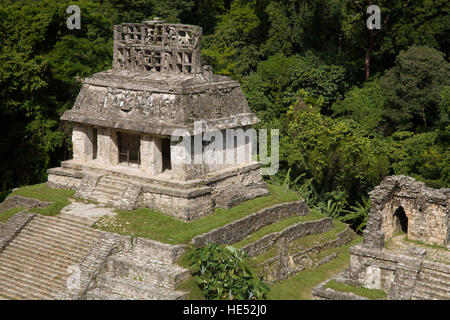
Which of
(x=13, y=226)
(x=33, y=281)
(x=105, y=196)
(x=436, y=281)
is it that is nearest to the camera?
(x=436, y=281)

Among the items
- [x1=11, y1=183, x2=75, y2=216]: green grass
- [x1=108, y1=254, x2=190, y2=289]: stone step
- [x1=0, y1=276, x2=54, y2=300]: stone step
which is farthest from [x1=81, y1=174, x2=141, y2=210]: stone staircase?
[x1=0, y1=276, x2=54, y2=300]: stone step

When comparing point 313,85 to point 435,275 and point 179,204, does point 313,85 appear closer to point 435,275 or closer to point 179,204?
point 179,204

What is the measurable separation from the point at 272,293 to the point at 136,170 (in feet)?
19.8

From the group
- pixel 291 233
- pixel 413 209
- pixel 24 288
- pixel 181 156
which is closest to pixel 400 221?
pixel 413 209

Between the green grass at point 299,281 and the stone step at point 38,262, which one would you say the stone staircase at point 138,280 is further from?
the stone step at point 38,262

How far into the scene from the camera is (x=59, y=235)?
62.2ft

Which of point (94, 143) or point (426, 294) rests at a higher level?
point (94, 143)

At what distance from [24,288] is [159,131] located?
5468mm

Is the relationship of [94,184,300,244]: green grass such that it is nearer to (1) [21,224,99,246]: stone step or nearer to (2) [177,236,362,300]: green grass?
(1) [21,224,99,246]: stone step

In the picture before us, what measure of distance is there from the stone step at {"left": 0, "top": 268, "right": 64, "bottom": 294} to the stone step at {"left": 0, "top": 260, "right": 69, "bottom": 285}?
9 centimetres

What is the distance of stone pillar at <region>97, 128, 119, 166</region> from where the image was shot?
21.2 meters

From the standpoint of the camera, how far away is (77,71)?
28250 millimetres

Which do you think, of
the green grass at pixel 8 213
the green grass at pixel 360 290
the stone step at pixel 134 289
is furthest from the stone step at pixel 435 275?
the green grass at pixel 8 213
